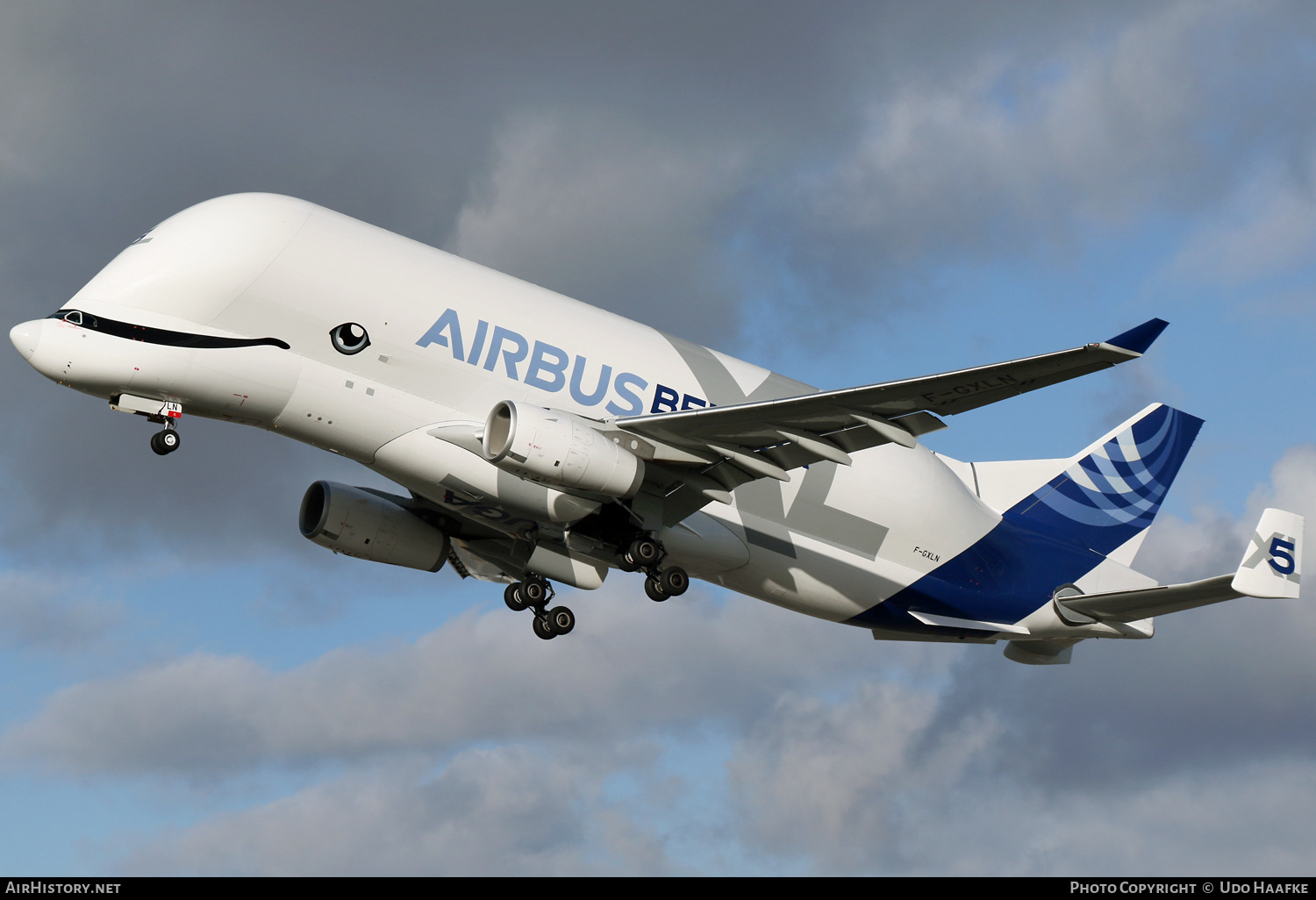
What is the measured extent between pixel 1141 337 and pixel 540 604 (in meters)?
14.9

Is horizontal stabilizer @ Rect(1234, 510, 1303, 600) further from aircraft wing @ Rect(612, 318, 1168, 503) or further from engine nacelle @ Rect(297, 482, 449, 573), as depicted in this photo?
engine nacelle @ Rect(297, 482, 449, 573)

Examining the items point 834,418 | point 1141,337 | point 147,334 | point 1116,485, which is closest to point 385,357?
point 147,334

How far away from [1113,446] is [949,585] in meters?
7.69

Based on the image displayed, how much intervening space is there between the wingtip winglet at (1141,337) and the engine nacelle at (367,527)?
59.0 ft

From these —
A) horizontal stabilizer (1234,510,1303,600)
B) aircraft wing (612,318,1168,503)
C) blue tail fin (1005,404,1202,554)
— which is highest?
blue tail fin (1005,404,1202,554)

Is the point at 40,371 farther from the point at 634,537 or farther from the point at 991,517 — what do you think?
the point at 991,517

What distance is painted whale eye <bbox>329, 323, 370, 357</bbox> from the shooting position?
26.5 meters

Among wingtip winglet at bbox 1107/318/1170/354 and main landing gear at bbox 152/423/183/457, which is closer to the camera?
wingtip winglet at bbox 1107/318/1170/354

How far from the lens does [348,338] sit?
86.9 feet

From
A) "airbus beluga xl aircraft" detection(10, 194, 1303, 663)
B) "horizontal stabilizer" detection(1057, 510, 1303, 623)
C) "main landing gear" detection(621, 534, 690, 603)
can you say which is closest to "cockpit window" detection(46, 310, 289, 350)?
"airbus beluga xl aircraft" detection(10, 194, 1303, 663)

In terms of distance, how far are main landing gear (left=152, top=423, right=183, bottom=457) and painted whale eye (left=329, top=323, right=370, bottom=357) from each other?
3.66m

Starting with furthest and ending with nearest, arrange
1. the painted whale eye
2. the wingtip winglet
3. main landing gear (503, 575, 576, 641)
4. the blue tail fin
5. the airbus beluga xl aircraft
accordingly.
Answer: the blue tail fin
main landing gear (503, 575, 576, 641)
the painted whale eye
the airbus beluga xl aircraft
the wingtip winglet

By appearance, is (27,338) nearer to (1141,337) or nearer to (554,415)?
(554,415)
